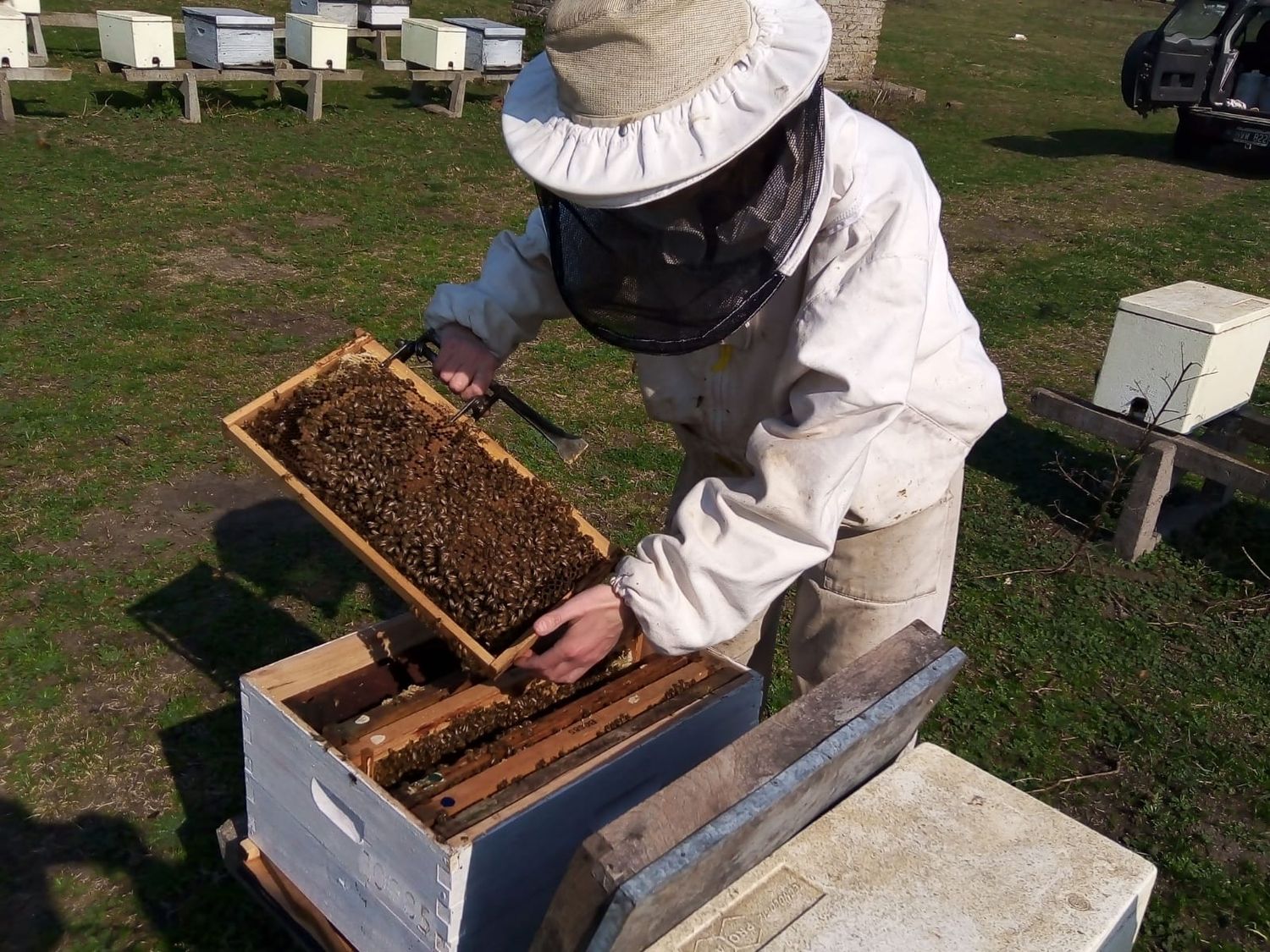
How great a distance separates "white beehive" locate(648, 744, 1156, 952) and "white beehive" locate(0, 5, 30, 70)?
9417 mm

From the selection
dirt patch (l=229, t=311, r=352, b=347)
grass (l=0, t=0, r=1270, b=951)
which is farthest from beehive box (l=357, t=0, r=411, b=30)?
dirt patch (l=229, t=311, r=352, b=347)

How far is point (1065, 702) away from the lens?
3891mm

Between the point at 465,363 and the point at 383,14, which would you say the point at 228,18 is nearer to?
the point at 383,14

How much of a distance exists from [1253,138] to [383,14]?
31.5ft

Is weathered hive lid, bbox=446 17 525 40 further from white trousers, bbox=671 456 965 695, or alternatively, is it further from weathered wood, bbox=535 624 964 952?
weathered wood, bbox=535 624 964 952

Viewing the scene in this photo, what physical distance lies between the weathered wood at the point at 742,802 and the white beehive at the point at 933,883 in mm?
42

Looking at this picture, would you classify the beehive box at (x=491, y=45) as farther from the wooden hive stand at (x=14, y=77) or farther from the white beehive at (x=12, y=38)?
the white beehive at (x=12, y=38)

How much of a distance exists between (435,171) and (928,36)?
1460cm

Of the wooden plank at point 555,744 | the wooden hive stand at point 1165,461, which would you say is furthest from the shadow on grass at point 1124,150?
the wooden plank at point 555,744

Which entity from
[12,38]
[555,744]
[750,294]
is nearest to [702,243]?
[750,294]

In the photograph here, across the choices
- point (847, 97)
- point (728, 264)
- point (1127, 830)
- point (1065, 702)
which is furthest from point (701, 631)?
point (847, 97)

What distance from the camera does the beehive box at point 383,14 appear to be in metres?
12.1

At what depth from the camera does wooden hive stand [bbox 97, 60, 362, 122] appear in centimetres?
955

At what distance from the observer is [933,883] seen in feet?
5.17
